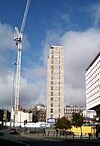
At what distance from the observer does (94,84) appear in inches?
6117

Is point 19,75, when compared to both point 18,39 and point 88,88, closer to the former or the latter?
point 18,39

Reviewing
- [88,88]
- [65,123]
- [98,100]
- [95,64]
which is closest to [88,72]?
[88,88]

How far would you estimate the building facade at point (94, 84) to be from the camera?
146 metres

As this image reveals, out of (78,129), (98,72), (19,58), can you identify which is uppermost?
(19,58)

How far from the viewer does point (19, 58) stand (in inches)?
7141

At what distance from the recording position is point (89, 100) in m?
172

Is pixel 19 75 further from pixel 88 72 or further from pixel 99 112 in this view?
pixel 99 112

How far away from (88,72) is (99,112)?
31824 millimetres

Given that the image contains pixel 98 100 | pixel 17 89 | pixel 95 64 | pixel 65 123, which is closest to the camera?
pixel 65 123

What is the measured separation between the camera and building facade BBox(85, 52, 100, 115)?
481ft

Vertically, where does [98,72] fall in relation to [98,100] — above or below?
above

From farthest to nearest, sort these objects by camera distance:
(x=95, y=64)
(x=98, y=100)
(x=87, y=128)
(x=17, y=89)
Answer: (x=17, y=89)
(x=95, y=64)
(x=98, y=100)
(x=87, y=128)

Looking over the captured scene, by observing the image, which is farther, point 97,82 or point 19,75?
point 19,75

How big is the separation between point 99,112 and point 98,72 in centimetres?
1946
